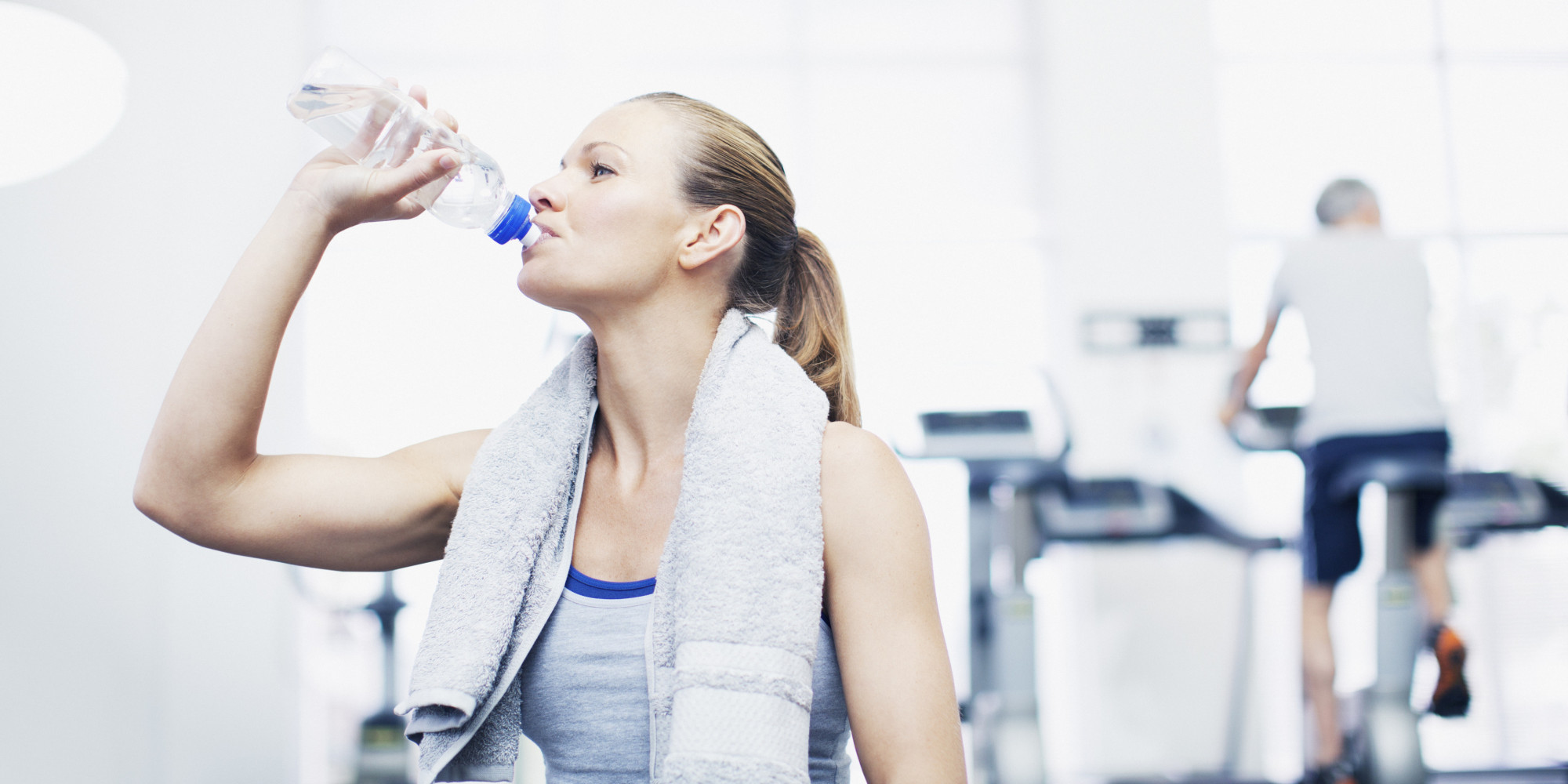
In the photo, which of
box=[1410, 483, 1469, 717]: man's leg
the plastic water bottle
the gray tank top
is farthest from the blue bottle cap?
box=[1410, 483, 1469, 717]: man's leg

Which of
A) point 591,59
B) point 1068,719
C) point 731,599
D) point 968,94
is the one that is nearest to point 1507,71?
point 968,94

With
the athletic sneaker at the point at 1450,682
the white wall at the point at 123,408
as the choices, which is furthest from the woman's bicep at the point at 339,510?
the athletic sneaker at the point at 1450,682

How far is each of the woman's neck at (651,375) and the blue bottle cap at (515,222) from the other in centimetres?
12

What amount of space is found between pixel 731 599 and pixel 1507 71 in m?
4.14

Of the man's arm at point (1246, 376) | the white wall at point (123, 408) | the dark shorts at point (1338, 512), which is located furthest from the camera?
the man's arm at point (1246, 376)

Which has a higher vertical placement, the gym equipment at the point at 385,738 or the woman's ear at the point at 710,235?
the woman's ear at the point at 710,235

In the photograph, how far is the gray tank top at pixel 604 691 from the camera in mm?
874

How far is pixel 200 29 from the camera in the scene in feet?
6.18

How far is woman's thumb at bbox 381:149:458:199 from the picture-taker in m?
0.89

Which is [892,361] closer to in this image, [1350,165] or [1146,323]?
[1146,323]

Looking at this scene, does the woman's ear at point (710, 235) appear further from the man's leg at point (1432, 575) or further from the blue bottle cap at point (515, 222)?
the man's leg at point (1432, 575)

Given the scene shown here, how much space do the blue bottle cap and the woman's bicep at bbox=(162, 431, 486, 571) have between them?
236mm

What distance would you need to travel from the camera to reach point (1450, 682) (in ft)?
7.16

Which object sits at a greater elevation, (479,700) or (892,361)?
(892,361)
